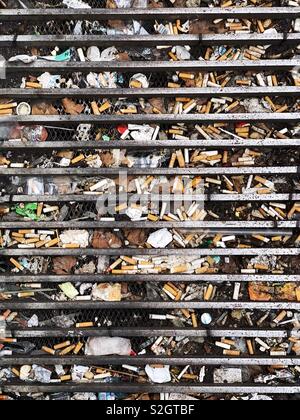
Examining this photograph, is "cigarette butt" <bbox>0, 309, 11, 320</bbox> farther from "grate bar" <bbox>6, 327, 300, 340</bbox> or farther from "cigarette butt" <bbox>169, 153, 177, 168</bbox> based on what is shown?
"cigarette butt" <bbox>169, 153, 177, 168</bbox>

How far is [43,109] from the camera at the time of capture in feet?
11.5

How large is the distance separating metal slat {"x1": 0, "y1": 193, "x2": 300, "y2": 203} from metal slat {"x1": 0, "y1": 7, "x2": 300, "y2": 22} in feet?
4.33

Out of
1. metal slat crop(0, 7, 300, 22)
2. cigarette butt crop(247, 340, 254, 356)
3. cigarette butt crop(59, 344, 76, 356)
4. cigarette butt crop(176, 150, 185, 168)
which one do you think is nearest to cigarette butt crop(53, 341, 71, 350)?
cigarette butt crop(59, 344, 76, 356)

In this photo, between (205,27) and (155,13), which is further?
(205,27)

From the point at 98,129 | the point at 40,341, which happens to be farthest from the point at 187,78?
the point at 40,341

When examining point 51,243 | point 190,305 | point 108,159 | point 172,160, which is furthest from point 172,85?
point 190,305

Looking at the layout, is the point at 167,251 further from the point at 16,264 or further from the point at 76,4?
the point at 76,4

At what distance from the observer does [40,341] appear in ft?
11.7

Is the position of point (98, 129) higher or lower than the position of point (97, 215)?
higher

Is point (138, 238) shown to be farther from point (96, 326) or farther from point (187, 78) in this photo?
point (187, 78)

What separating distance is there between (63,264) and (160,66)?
1654mm

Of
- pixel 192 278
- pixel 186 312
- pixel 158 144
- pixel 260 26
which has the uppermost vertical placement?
pixel 260 26

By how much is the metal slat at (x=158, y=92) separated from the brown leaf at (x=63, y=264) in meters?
1.23

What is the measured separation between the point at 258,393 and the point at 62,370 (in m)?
1.51
